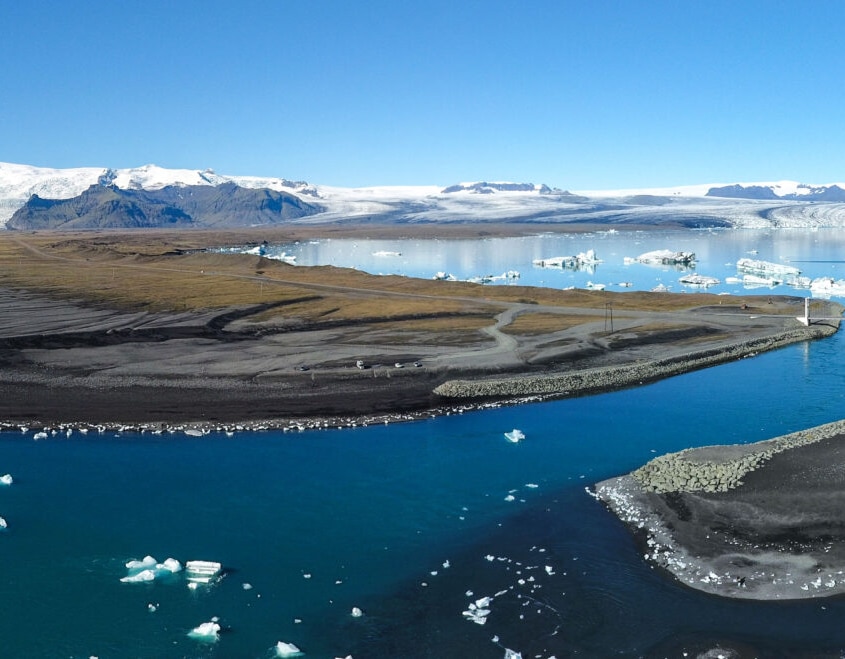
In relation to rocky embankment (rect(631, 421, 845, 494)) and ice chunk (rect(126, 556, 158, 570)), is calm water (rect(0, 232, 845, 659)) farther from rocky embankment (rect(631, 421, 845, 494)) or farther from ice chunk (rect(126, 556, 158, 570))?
rocky embankment (rect(631, 421, 845, 494))

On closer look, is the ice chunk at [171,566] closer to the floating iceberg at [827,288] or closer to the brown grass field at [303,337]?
the brown grass field at [303,337]

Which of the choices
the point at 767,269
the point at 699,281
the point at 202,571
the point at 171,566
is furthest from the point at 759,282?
the point at 171,566

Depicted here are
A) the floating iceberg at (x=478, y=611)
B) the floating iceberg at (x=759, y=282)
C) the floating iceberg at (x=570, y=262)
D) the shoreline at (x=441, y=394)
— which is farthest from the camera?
the floating iceberg at (x=570, y=262)

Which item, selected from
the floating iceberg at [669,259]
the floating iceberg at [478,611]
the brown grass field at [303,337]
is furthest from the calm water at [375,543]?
the floating iceberg at [669,259]

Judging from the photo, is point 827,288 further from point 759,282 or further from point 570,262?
point 570,262

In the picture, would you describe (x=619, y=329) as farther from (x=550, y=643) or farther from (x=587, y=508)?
(x=550, y=643)
